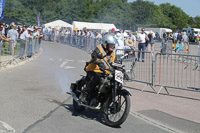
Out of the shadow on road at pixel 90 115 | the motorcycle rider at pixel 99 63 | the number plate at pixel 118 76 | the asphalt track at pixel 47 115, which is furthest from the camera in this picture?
the shadow on road at pixel 90 115

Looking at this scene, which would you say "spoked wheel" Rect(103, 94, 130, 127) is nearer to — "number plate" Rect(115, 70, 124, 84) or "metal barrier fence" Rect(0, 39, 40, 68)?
"number plate" Rect(115, 70, 124, 84)

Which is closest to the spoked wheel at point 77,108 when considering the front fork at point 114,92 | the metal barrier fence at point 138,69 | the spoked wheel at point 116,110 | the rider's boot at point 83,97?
the rider's boot at point 83,97

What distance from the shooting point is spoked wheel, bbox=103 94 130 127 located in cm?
667

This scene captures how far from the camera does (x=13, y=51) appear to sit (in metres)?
16.4

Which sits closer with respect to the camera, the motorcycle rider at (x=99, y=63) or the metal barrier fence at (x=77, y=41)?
the motorcycle rider at (x=99, y=63)

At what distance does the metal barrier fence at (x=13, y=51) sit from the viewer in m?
15.5

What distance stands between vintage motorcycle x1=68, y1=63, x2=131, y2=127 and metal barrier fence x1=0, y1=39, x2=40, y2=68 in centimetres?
866

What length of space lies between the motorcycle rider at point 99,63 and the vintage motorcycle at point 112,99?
13 cm

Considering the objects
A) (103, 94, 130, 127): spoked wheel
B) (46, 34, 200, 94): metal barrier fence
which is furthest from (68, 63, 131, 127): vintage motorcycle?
(46, 34, 200, 94): metal barrier fence

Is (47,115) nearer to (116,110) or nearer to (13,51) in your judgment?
(116,110)

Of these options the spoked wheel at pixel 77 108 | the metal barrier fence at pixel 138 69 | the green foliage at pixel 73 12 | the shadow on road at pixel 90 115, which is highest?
the green foliage at pixel 73 12

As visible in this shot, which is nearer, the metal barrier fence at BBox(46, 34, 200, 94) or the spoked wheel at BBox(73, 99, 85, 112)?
the spoked wheel at BBox(73, 99, 85, 112)

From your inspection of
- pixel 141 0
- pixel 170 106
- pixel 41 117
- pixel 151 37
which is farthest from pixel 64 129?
pixel 141 0

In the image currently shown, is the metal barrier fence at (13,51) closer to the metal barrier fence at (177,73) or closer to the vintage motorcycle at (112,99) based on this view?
the metal barrier fence at (177,73)
